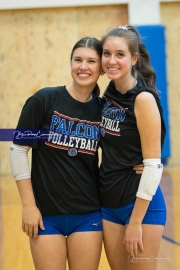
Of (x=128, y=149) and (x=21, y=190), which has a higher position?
(x=128, y=149)

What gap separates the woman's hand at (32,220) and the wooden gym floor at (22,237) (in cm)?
144

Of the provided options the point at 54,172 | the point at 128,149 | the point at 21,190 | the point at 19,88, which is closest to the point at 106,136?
the point at 128,149

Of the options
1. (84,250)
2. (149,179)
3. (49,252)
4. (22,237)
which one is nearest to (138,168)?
(149,179)

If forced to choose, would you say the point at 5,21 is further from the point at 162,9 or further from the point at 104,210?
the point at 104,210

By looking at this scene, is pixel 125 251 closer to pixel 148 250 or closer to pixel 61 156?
pixel 148 250

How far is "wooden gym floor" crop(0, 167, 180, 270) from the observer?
140 inches

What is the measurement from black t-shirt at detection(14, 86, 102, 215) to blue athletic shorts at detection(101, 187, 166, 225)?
77 millimetres

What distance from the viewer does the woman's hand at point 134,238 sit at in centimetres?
207

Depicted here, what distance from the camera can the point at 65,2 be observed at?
25.6ft

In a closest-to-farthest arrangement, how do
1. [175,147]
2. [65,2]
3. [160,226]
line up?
[160,226] → [65,2] → [175,147]

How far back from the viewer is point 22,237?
4.41 metres

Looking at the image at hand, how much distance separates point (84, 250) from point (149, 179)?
0.46 metres

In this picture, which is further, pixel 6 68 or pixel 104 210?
pixel 6 68

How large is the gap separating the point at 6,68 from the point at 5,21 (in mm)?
796
